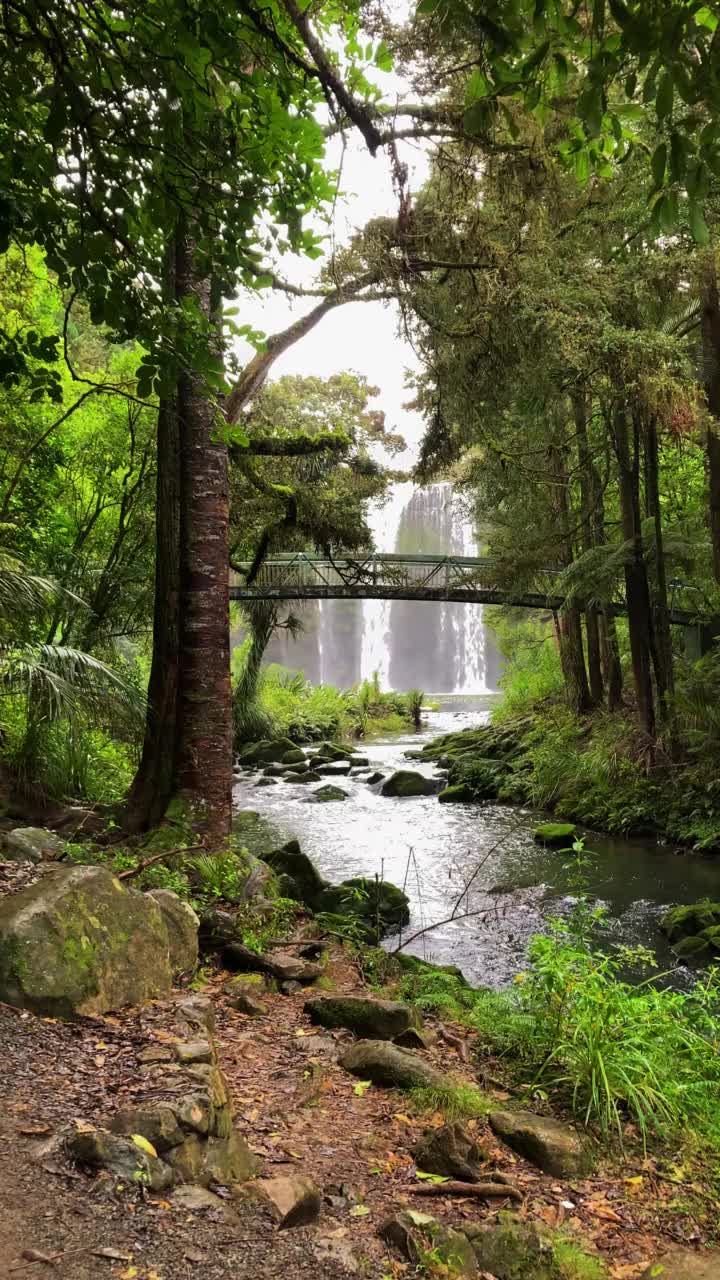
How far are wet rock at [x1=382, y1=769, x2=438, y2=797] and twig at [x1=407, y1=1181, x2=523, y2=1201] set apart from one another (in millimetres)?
12471

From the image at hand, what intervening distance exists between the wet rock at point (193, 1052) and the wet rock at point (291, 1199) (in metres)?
0.56

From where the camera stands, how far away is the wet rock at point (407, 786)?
15.3m

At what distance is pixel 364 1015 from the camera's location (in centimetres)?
401

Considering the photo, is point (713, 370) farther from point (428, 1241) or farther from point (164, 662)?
point (428, 1241)

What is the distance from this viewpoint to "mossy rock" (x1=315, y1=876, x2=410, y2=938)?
6.61 metres

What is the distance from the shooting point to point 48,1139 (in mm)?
2270

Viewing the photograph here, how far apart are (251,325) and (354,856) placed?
8132 millimetres

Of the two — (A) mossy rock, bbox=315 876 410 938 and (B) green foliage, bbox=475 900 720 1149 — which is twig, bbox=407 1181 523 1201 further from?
(A) mossy rock, bbox=315 876 410 938

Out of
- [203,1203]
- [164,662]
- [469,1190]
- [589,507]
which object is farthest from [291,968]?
[589,507]

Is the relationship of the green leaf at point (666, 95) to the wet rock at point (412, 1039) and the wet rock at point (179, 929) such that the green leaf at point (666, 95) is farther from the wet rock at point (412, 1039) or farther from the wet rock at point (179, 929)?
the wet rock at point (412, 1039)

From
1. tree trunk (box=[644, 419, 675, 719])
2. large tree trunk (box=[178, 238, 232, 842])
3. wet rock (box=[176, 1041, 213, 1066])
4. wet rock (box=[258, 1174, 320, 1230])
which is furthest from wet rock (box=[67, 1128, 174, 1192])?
tree trunk (box=[644, 419, 675, 719])

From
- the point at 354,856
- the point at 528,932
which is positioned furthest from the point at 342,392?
the point at 528,932

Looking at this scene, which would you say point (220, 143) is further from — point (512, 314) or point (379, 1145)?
point (512, 314)

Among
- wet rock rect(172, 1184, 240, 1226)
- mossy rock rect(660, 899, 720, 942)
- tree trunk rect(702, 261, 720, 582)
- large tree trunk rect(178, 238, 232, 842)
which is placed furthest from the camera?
tree trunk rect(702, 261, 720, 582)
